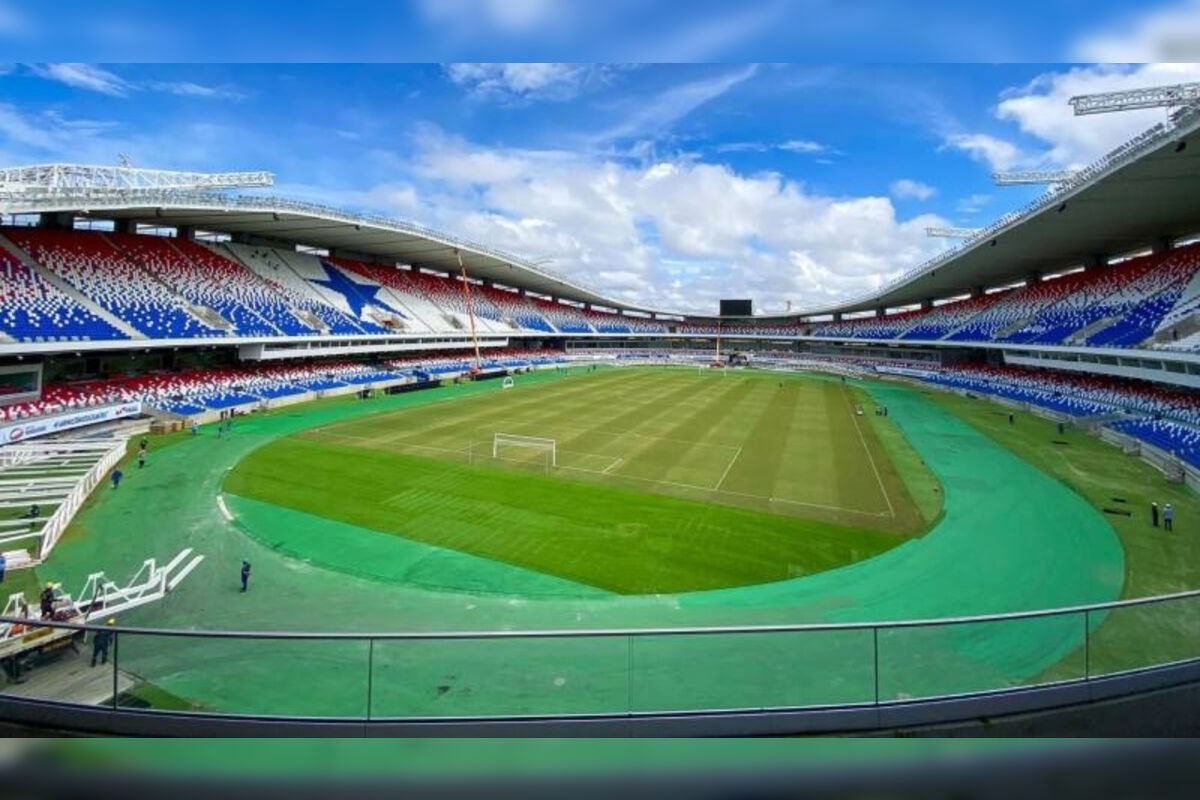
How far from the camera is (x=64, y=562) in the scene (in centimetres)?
1230

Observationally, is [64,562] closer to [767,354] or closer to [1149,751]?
[1149,751]

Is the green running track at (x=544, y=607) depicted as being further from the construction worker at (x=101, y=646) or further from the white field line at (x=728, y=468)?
the white field line at (x=728, y=468)

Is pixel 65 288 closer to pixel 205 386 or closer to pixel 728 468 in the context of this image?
pixel 205 386

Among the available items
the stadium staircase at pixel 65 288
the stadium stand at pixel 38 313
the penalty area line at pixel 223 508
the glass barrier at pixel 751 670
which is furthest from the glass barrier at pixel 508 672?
the stadium staircase at pixel 65 288

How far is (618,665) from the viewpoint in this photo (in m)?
3.86

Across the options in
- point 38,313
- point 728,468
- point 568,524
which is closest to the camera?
point 568,524

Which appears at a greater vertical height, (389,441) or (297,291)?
(297,291)

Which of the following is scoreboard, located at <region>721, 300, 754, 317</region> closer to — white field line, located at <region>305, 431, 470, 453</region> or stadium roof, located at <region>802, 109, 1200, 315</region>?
stadium roof, located at <region>802, 109, 1200, 315</region>

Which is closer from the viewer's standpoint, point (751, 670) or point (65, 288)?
point (751, 670)

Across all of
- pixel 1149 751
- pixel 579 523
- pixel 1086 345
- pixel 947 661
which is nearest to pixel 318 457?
pixel 579 523

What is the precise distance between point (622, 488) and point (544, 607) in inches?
300

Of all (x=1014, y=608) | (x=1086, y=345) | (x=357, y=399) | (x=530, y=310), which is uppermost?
(x=530, y=310)

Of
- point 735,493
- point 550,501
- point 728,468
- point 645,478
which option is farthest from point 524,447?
point 735,493

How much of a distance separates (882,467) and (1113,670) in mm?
19229
